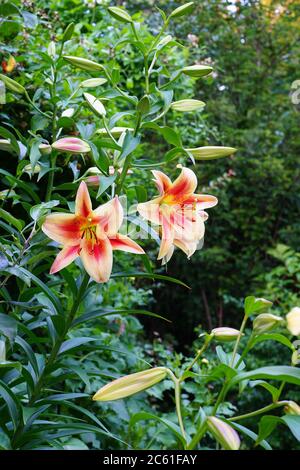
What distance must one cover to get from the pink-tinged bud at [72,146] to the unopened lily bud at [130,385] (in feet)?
1.20

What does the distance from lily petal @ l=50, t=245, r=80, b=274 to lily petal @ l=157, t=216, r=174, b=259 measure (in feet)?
0.37

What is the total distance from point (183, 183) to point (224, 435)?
0.36m

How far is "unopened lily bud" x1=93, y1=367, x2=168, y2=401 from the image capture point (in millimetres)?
587

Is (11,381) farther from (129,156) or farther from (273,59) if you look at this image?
(273,59)

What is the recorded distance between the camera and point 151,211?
0.76 m

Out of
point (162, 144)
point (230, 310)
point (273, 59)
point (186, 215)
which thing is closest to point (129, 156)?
point (186, 215)

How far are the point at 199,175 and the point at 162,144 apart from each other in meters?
0.32

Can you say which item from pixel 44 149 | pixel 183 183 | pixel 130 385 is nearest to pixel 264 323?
pixel 130 385

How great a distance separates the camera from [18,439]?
2.72 feet

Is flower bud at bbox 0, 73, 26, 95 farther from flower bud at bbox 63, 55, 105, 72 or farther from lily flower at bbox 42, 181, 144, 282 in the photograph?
lily flower at bbox 42, 181, 144, 282

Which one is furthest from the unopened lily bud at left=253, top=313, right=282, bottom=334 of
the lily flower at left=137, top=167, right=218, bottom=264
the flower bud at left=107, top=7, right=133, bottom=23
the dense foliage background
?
the dense foliage background

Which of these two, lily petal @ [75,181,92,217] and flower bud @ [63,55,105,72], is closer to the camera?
lily petal @ [75,181,92,217]

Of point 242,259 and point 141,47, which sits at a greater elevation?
point 141,47

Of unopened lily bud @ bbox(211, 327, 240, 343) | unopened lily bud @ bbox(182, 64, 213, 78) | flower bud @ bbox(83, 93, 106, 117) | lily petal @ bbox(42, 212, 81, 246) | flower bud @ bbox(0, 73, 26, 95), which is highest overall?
unopened lily bud @ bbox(182, 64, 213, 78)
